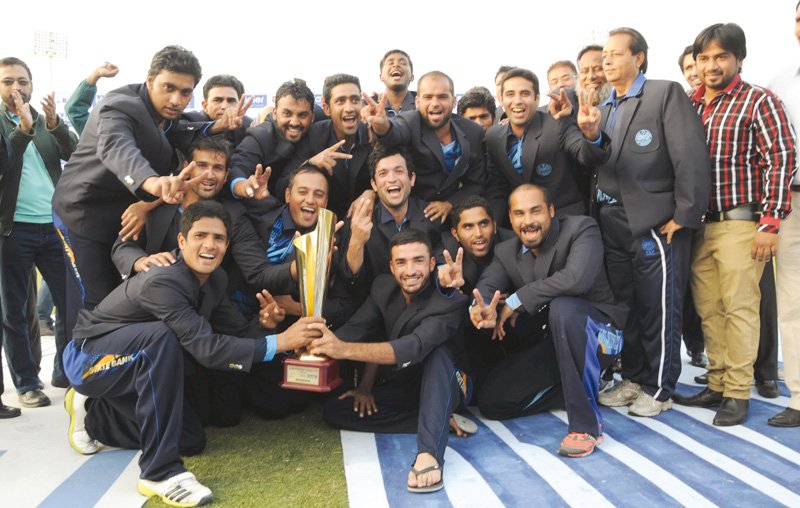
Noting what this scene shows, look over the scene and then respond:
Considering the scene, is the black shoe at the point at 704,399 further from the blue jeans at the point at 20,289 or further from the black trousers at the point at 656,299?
the blue jeans at the point at 20,289

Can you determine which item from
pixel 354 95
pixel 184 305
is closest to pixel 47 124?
pixel 354 95

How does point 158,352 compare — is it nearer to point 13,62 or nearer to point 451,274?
point 451,274

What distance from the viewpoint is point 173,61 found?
10.5 ft

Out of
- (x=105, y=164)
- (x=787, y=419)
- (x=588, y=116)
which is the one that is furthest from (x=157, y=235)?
(x=787, y=419)

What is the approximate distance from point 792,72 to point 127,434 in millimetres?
3647

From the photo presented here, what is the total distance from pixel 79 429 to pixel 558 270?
2.38m

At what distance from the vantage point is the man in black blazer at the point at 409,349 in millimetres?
2762

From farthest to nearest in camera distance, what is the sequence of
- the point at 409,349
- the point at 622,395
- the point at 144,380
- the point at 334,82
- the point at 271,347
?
the point at 334,82 → the point at 622,395 → the point at 409,349 → the point at 271,347 → the point at 144,380

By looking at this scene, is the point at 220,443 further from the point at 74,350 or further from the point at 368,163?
the point at 368,163

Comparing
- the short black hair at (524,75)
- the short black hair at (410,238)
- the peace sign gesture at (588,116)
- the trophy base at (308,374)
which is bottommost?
the trophy base at (308,374)

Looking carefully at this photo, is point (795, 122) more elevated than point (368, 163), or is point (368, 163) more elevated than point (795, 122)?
point (795, 122)

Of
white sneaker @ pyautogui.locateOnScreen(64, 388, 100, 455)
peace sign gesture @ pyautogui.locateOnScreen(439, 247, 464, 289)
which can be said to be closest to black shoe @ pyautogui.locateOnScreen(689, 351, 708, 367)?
peace sign gesture @ pyautogui.locateOnScreen(439, 247, 464, 289)

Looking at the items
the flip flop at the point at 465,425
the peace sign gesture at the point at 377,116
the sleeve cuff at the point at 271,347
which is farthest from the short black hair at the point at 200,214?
the flip flop at the point at 465,425

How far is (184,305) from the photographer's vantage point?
8.90 feet
